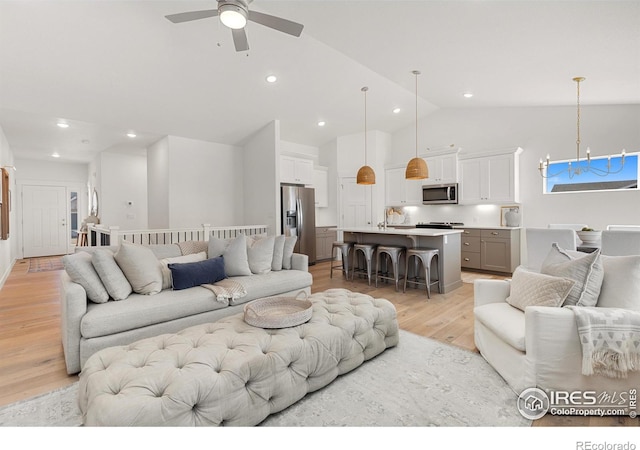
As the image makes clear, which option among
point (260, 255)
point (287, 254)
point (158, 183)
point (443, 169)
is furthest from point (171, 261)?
point (443, 169)

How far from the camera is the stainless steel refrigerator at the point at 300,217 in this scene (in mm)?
6238

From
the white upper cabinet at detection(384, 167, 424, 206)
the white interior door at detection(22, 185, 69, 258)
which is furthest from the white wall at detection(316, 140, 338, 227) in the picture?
the white interior door at detection(22, 185, 69, 258)

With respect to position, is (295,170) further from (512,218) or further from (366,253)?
(512,218)

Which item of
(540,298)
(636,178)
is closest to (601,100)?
(636,178)

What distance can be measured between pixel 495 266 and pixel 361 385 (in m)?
4.58

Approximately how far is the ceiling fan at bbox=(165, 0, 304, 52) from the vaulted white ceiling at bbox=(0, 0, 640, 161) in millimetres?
922

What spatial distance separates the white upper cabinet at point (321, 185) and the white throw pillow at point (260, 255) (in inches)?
155

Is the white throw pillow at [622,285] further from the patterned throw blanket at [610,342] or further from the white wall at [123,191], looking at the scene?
the white wall at [123,191]

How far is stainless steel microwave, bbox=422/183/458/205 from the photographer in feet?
20.9

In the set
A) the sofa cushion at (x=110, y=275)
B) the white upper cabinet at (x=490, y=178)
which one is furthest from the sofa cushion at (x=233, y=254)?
the white upper cabinet at (x=490, y=178)

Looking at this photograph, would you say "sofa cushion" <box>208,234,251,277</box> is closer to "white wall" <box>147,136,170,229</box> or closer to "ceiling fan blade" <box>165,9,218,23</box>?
"ceiling fan blade" <box>165,9,218,23</box>

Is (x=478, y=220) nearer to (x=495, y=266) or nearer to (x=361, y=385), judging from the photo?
(x=495, y=266)

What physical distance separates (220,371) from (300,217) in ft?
16.3

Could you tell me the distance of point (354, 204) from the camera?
24.6ft
